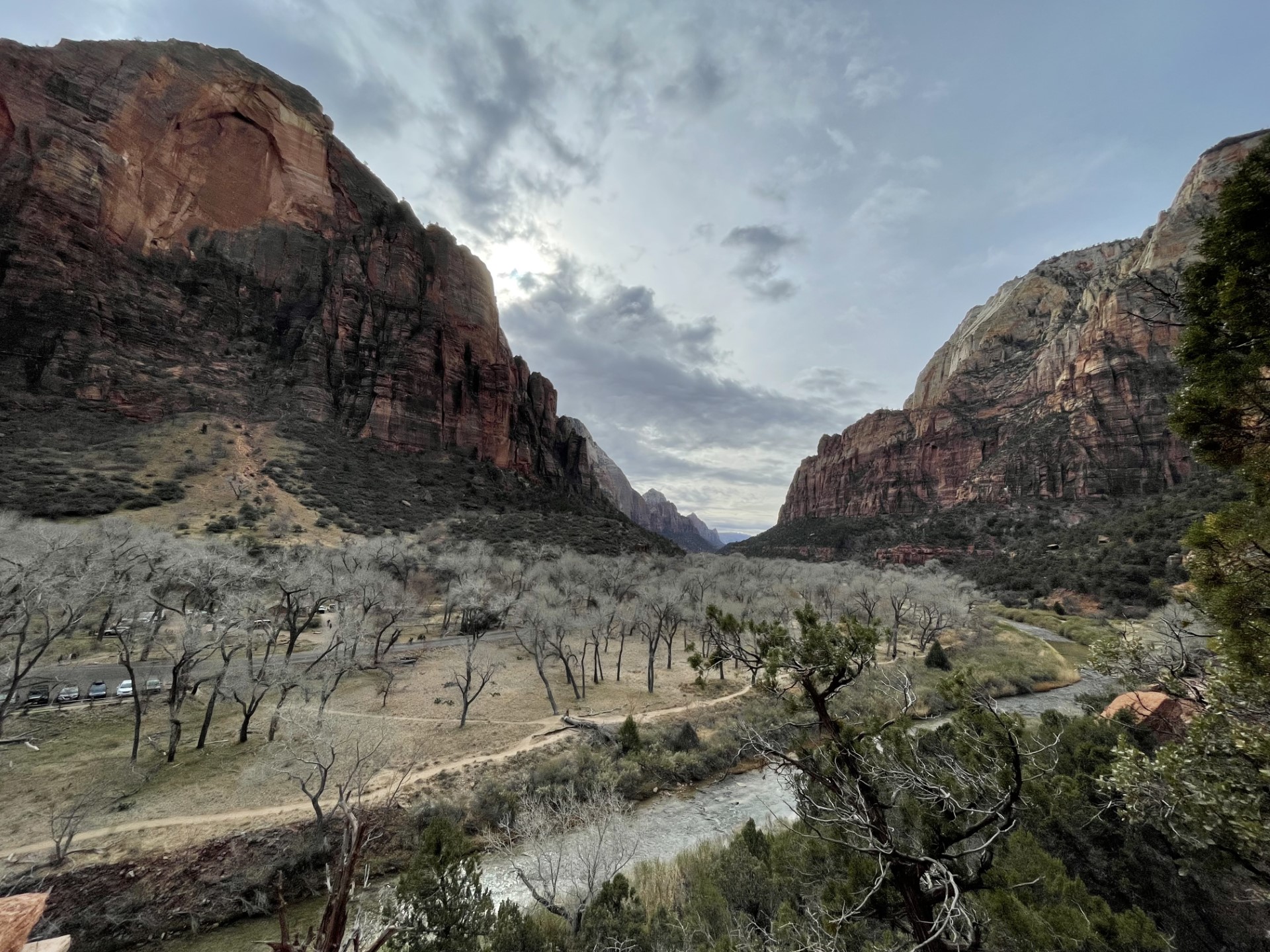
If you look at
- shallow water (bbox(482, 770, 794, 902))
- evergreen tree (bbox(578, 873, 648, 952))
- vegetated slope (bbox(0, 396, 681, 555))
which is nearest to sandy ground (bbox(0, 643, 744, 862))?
shallow water (bbox(482, 770, 794, 902))

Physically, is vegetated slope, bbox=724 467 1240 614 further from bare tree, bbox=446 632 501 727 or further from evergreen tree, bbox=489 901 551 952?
bare tree, bbox=446 632 501 727

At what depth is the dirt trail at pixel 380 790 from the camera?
13234 millimetres

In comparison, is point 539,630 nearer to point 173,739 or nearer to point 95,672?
point 173,739

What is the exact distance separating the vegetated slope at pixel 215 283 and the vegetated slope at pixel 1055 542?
50327 millimetres

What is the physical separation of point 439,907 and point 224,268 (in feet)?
299

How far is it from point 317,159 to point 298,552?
→ 86.8 m

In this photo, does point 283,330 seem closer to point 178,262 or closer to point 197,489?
point 178,262

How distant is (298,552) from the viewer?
37.4 m

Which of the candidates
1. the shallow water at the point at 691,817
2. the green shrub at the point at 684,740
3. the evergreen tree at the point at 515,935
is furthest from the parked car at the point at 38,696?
the green shrub at the point at 684,740

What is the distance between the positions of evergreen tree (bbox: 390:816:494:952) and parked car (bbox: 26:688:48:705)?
878 inches

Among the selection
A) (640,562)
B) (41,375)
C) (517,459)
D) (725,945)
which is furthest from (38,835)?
(517,459)

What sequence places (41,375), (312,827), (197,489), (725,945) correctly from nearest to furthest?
(725,945)
(312,827)
(197,489)
(41,375)

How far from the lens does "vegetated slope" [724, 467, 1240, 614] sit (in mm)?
43750

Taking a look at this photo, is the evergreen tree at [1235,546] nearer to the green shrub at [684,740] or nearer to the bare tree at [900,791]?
the bare tree at [900,791]
